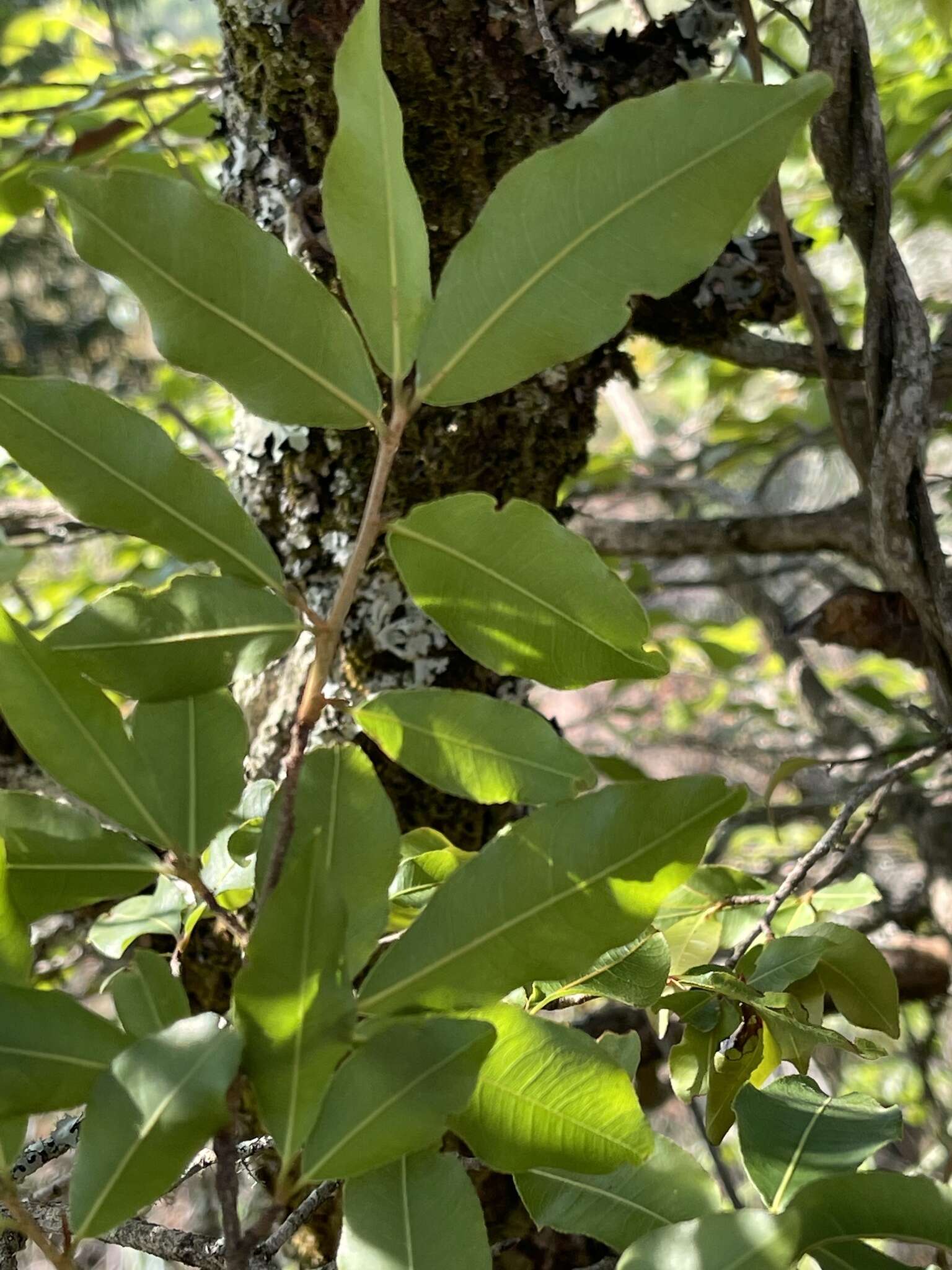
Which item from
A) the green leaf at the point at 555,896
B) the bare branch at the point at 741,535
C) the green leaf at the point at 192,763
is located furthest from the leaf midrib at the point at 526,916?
the bare branch at the point at 741,535

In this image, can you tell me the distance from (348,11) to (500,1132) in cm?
58

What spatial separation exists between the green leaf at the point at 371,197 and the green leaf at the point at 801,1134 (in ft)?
0.90

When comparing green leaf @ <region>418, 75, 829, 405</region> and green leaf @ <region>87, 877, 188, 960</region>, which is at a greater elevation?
green leaf @ <region>418, 75, 829, 405</region>

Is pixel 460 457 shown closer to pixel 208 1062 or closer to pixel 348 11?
pixel 348 11

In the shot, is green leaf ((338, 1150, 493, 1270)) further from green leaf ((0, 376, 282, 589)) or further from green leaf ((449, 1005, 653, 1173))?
green leaf ((0, 376, 282, 589))

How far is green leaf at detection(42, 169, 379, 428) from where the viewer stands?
11.7 inches

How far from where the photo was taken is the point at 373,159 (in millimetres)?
310

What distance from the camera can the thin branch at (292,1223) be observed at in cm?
29

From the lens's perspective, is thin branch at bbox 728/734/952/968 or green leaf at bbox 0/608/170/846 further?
thin branch at bbox 728/734/952/968

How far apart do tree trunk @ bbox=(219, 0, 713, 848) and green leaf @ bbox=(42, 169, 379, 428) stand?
295 mm

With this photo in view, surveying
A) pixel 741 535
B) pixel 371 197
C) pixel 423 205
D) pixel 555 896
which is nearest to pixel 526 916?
pixel 555 896

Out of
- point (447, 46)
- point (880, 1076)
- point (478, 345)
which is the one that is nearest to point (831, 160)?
point (447, 46)

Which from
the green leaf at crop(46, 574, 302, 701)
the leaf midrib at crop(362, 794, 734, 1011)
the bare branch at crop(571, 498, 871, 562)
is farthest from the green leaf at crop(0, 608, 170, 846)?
the bare branch at crop(571, 498, 871, 562)

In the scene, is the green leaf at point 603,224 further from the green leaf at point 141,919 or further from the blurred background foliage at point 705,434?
the green leaf at point 141,919
